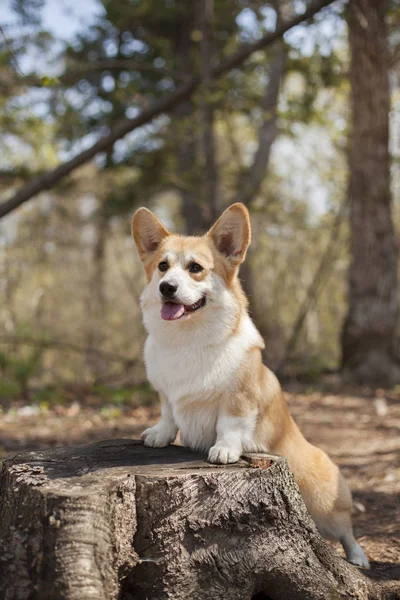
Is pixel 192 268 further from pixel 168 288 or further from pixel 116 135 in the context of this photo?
pixel 116 135

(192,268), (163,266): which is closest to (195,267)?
(192,268)

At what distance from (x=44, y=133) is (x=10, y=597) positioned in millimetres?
9424

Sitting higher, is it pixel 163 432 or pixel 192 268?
pixel 192 268

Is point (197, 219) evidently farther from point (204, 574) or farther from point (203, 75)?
point (204, 574)

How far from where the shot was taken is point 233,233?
3320mm

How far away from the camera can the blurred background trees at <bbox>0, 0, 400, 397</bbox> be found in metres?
8.34

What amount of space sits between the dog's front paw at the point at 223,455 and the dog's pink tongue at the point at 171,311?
0.67m

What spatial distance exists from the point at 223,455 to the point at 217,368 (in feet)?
1.47

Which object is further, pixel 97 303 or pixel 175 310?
pixel 97 303

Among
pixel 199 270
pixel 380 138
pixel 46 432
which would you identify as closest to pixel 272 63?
pixel 380 138

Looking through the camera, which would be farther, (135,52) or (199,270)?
(135,52)

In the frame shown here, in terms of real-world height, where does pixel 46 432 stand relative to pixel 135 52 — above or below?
below

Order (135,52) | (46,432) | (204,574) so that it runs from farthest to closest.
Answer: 1. (135,52)
2. (46,432)
3. (204,574)

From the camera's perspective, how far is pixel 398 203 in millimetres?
16375
